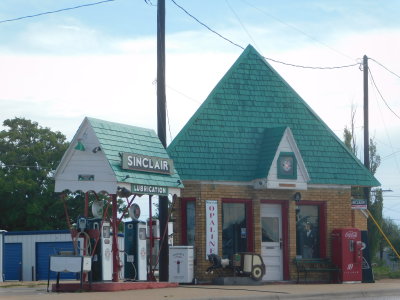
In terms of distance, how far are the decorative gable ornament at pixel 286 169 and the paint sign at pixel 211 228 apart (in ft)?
5.07

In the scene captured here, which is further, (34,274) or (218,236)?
(34,274)

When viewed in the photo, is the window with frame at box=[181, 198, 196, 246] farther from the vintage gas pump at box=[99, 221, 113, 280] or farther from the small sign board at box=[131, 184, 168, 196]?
the vintage gas pump at box=[99, 221, 113, 280]

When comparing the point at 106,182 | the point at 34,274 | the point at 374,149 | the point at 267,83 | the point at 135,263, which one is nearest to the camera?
the point at 106,182

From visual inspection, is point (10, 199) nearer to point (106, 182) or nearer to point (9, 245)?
point (9, 245)

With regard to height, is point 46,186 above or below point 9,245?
above

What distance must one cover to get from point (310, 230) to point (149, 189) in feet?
22.7

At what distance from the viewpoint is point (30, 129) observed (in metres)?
58.4

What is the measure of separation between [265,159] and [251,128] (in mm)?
1242

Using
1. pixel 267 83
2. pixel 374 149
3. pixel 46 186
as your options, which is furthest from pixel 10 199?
pixel 267 83

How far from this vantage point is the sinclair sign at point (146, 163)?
21453 millimetres

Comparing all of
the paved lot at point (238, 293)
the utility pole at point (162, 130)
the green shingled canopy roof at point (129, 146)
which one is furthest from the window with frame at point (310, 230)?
the green shingled canopy roof at point (129, 146)

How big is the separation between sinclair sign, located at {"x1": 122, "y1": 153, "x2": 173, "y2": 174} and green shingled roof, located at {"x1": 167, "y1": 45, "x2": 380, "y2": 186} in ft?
5.34

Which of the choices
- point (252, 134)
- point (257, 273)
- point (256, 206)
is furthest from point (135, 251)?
point (252, 134)

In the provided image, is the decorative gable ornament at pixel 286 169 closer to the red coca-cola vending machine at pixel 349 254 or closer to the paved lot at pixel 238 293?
the red coca-cola vending machine at pixel 349 254
